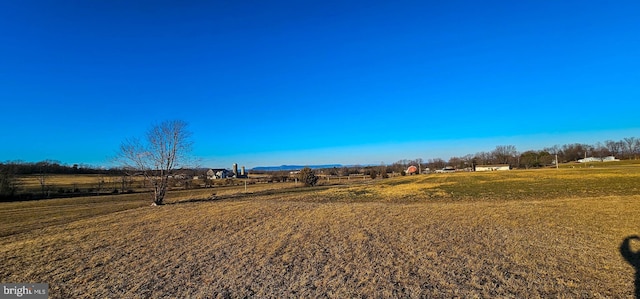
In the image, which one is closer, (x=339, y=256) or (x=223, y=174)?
(x=339, y=256)

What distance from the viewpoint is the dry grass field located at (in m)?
5.05

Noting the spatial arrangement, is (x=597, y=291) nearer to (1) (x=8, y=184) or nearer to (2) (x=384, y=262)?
(2) (x=384, y=262)

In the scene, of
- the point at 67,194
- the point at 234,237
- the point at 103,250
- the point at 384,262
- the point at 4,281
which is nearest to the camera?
the point at 4,281

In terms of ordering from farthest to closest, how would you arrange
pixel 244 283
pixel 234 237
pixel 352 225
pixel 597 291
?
pixel 352 225
pixel 234 237
pixel 244 283
pixel 597 291

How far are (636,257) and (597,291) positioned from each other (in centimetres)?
253

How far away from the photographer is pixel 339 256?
6.85 meters

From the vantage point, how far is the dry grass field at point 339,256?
505 centimetres

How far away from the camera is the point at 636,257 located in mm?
6184

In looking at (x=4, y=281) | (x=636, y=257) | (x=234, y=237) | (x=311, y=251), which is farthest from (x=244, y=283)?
(x=636, y=257)

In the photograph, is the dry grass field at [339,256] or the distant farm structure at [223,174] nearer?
the dry grass field at [339,256]

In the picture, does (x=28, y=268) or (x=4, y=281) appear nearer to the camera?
(x=4, y=281)

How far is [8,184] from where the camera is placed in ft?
106

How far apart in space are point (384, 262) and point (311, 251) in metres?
1.72

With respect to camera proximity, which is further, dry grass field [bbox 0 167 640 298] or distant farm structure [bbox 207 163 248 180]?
distant farm structure [bbox 207 163 248 180]
